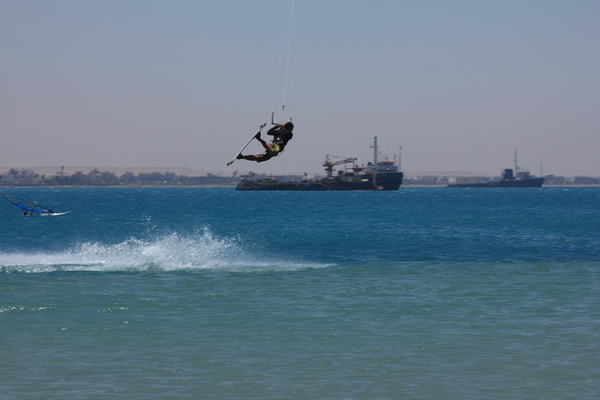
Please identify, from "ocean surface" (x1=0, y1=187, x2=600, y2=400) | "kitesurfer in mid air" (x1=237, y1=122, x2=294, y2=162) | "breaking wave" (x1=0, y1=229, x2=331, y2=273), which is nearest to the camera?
"ocean surface" (x1=0, y1=187, x2=600, y2=400)

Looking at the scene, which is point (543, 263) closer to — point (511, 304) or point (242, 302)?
point (511, 304)

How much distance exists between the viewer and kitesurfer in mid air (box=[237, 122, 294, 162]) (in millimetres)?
23828

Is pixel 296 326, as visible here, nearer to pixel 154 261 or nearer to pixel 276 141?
pixel 276 141

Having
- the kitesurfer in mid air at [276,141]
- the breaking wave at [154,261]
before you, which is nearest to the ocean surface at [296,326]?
the breaking wave at [154,261]

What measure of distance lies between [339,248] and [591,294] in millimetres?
31356

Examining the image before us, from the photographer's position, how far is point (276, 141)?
24.2 m

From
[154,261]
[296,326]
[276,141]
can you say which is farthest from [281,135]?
[154,261]

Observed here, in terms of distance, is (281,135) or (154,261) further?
(154,261)

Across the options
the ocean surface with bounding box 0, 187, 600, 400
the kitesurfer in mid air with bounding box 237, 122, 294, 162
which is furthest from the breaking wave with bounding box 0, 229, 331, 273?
the kitesurfer in mid air with bounding box 237, 122, 294, 162

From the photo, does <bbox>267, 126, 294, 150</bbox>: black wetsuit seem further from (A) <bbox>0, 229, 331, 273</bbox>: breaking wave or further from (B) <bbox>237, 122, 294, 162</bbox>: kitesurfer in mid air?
(A) <bbox>0, 229, 331, 273</bbox>: breaking wave

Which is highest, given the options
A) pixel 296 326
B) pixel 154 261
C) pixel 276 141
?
pixel 276 141

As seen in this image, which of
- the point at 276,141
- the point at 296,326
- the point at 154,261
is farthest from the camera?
the point at 154,261

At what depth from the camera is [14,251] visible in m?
63.9

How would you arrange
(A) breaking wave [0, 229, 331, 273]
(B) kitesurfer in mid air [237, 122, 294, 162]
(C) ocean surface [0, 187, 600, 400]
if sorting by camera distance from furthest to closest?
(A) breaking wave [0, 229, 331, 273] → (B) kitesurfer in mid air [237, 122, 294, 162] → (C) ocean surface [0, 187, 600, 400]
